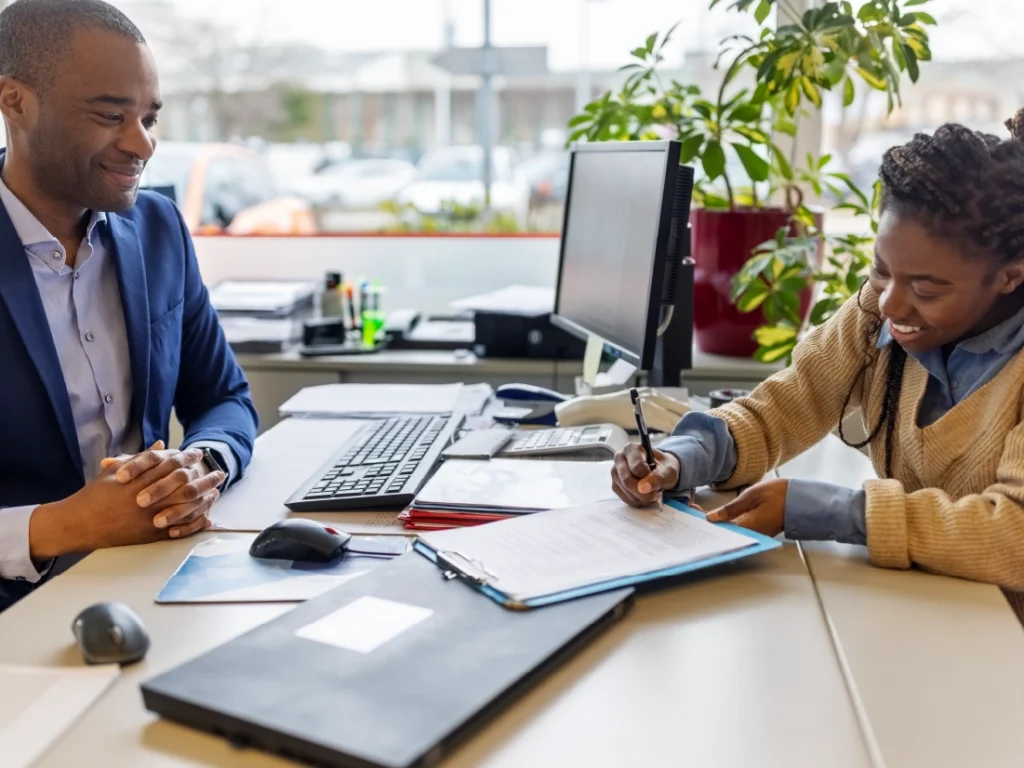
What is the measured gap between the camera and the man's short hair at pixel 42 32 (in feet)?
4.91

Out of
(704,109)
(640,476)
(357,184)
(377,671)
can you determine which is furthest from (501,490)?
(357,184)

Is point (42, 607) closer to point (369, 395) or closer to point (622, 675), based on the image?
point (622, 675)

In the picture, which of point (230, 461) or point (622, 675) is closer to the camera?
point (622, 675)

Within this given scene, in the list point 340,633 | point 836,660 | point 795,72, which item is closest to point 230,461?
point 340,633

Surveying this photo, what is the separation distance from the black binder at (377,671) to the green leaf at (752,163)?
57.2 inches

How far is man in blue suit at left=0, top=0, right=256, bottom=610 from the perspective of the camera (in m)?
1.44

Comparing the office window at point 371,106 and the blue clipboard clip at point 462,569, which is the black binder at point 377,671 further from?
the office window at point 371,106

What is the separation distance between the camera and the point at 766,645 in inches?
37.8

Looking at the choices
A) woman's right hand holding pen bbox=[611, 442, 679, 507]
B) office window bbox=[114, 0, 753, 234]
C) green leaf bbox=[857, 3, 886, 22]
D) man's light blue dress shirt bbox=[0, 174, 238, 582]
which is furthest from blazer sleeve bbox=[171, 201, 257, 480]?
green leaf bbox=[857, 3, 886, 22]

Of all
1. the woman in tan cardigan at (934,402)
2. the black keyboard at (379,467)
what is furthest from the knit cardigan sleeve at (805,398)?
the black keyboard at (379,467)

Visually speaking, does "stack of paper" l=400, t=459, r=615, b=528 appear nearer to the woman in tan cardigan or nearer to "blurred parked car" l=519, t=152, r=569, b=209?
the woman in tan cardigan

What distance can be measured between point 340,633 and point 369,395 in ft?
3.73

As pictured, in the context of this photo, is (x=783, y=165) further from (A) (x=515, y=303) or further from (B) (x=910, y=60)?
(A) (x=515, y=303)

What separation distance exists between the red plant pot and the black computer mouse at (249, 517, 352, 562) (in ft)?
4.46
